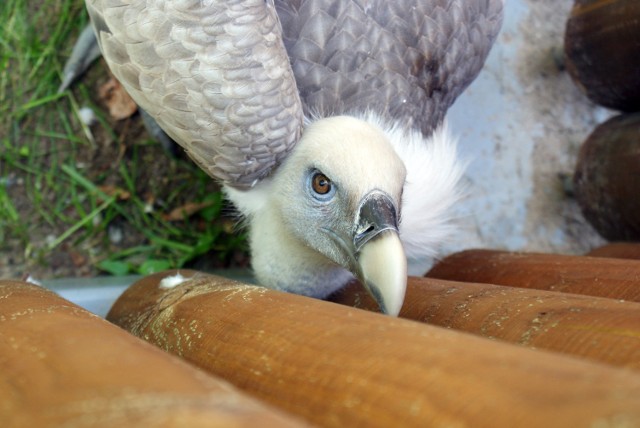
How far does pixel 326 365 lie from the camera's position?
55cm

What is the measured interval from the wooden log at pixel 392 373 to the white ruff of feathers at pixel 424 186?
1.97 feet

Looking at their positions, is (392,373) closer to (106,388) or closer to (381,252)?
(106,388)

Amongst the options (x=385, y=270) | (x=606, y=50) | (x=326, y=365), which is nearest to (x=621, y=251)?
(x=606, y=50)

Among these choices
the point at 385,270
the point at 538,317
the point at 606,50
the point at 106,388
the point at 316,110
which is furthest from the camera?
the point at 606,50

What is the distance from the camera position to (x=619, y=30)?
154cm

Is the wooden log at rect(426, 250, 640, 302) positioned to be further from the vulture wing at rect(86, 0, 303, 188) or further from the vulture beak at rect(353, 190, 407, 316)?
the vulture wing at rect(86, 0, 303, 188)

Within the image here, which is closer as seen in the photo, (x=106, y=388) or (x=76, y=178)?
(x=106, y=388)

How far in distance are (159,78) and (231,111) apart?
5.8 inches

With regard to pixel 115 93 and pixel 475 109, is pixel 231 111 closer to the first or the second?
pixel 115 93

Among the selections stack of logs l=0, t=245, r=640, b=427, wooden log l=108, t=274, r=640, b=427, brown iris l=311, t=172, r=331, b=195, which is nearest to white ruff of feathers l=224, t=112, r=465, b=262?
brown iris l=311, t=172, r=331, b=195

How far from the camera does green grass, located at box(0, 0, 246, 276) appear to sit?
5.60ft

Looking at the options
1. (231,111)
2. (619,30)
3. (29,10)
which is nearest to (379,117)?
(231,111)

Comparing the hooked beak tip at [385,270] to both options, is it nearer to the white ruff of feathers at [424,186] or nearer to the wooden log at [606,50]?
the white ruff of feathers at [424,186]

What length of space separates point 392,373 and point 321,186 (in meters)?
0.65
